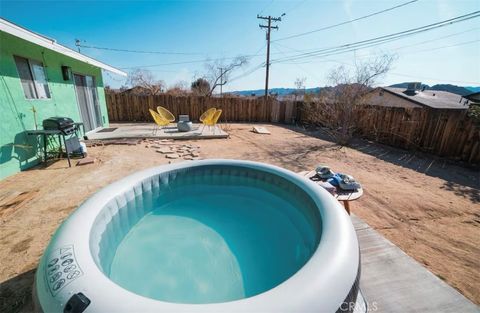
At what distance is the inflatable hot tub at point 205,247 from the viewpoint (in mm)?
1340

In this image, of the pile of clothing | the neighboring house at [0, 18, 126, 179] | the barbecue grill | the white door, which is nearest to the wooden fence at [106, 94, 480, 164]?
the white door

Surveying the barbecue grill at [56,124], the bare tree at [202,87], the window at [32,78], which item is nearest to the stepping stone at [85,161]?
the barbecue grill at [56,124]

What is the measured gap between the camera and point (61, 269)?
4.83 ft

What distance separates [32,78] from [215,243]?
Answer: 6223 millimetres

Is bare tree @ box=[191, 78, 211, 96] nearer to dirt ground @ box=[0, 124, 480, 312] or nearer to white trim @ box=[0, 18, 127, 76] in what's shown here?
white trim @ box=[0, 18, 127, 76]

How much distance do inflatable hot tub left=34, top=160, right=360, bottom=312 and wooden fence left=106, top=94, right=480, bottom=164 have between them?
6280mm

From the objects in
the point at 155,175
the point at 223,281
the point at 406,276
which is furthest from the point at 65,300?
the point at 406,276

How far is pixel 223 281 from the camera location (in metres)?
2.55

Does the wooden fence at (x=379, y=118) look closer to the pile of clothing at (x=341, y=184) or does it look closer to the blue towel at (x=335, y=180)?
A: the pile of clothing at (x=341, y=184)

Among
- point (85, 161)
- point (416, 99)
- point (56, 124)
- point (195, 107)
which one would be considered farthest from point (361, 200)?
point (416, 99)

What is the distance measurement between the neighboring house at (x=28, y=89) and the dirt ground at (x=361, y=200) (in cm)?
58

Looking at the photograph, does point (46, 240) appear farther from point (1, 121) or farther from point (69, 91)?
point (69, 91)

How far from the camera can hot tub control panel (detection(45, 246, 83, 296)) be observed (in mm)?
1377

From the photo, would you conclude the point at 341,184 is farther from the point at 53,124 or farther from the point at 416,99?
the point at 416,99
